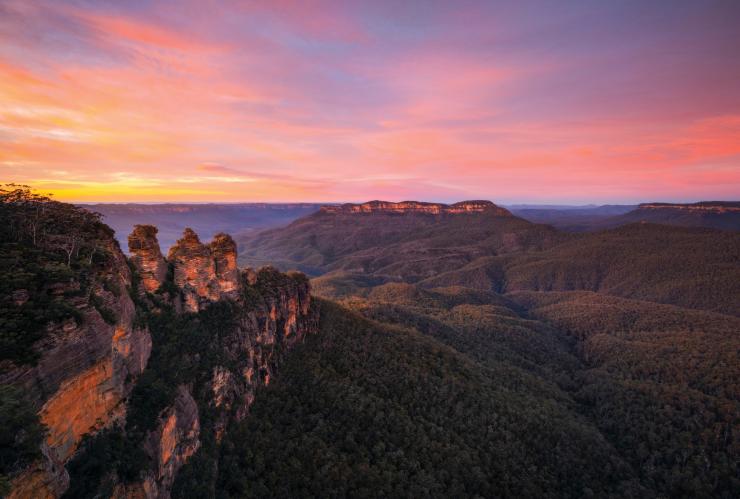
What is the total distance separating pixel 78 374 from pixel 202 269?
24.9 metres

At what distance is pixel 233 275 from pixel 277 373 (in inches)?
656

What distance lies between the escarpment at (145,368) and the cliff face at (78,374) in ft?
0.22

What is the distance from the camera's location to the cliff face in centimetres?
1492

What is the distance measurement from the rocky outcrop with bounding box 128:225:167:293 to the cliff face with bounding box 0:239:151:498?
31.5 ft

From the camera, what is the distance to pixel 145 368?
1126 inches

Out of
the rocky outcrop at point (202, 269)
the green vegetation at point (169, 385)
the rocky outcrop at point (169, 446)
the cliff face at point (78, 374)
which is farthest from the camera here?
the rocky outcrop at point (202, 269)

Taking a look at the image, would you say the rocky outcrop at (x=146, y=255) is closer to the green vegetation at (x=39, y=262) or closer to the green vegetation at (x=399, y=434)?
the green vegetation at (x=39, y=262)

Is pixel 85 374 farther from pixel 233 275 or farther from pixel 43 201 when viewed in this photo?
pixel 233 275

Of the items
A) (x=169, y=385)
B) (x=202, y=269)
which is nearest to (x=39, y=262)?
(x=169, y=385)

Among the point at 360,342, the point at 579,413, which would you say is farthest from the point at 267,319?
the point at 579,413

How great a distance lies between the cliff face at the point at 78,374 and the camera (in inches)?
587

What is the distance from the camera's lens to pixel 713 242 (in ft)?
647

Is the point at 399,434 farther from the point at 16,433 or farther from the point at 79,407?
the point at 16,433

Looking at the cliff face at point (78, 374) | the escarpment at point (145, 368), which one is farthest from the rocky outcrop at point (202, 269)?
the cliff face at point (78, 374)
